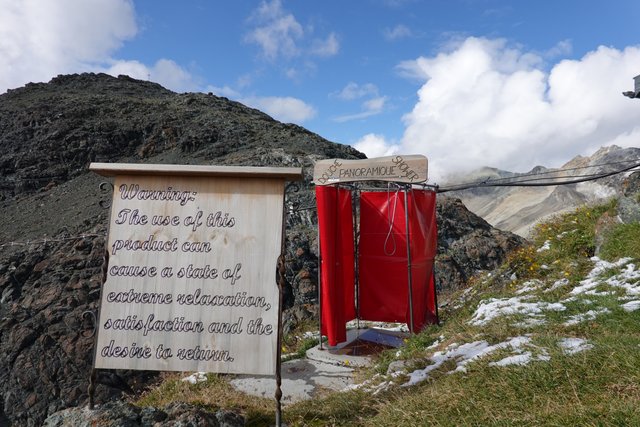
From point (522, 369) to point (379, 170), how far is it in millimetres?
3995

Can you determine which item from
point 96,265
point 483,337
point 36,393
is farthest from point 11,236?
point 483,337

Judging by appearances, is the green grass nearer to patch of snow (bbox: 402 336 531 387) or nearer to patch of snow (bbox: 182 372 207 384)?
patch of snow (bbox: 402 336 531 387)

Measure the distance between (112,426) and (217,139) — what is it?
2278cm

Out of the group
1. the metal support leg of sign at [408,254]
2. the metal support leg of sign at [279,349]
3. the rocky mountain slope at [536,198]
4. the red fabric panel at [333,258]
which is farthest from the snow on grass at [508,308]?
the rocky mountain slope at [536,198]

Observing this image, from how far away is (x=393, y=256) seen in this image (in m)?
7.48

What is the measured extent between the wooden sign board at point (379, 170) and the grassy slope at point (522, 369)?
7.63ft

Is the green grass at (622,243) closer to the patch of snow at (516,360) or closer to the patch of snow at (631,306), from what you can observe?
the patch of snow at (631,306)

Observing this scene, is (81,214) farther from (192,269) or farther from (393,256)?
(192,269)

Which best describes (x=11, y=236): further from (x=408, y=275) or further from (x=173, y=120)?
(x=408, y=275)

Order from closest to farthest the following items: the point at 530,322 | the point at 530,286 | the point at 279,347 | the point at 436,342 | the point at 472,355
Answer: the point at 279,347, the point at 472,355, the point at 530,322, the point at 436,342, the point at 530,286

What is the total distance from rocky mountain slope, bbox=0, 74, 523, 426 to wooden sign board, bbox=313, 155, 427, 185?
895 millimetres

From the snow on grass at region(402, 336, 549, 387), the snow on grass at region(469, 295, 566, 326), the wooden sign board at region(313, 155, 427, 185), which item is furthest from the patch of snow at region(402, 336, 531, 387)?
the wooden sign board at region(313, 155, 427, 185)

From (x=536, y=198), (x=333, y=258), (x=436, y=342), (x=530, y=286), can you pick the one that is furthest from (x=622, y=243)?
(x=536, y=198)

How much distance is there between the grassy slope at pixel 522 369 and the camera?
3.02 m
